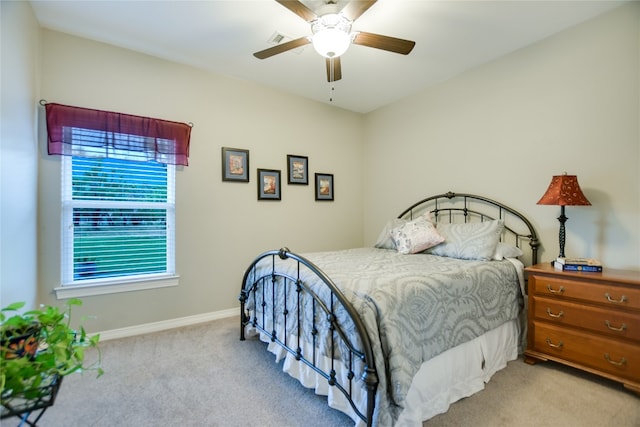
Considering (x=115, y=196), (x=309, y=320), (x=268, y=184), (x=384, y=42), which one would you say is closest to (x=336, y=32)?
(x=384, y=42)

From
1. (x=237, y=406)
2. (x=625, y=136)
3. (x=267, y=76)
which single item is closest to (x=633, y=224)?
(x=625, y=136)

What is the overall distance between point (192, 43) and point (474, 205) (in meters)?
3.14

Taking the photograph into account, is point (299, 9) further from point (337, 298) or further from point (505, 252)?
point (505, 252)

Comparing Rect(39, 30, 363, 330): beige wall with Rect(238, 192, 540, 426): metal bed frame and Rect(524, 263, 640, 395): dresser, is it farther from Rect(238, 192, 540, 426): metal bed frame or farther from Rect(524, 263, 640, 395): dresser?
Rect(524, 263, 640, 395): dresser

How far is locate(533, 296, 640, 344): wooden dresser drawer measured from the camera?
72.3 inches

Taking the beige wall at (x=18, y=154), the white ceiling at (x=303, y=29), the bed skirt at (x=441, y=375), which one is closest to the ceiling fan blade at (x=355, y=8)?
the white ceiling at (x=303, y=29)

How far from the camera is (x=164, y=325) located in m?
2.95

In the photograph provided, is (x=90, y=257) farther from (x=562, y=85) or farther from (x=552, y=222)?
(x=562, y=85)

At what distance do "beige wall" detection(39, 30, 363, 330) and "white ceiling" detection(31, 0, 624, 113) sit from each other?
0.79 ft

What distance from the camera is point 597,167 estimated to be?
91.7 inches

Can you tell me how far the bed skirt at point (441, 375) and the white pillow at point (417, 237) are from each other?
0.89 m

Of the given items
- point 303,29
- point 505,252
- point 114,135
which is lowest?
point 505,252

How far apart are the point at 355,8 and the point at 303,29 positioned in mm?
766

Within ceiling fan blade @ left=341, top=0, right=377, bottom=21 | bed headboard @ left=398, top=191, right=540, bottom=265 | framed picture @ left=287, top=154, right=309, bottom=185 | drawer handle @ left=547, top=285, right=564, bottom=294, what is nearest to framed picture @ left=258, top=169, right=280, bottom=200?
framed picture @ left=287, top=154, right=309, bottom=185
